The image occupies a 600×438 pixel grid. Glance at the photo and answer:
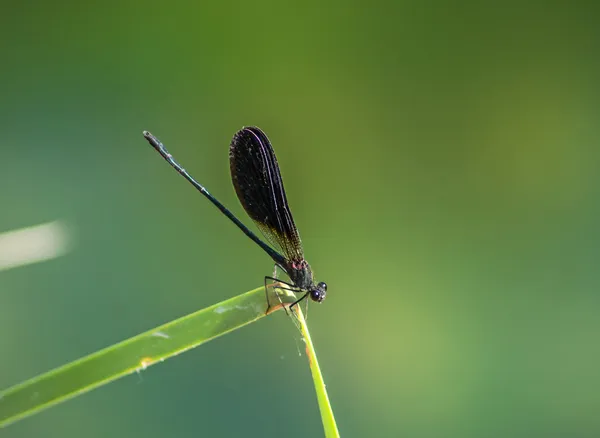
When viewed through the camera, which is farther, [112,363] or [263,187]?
[263,187]

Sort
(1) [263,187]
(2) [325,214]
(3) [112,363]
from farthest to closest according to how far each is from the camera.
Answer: (2) [325,214], (1) [263,187], (3) [112,363]

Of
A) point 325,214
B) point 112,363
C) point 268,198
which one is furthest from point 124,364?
point 325,214

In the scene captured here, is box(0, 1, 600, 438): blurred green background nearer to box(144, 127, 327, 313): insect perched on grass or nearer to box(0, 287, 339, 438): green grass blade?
box(144, 127, 327, 313): insect perched on grass

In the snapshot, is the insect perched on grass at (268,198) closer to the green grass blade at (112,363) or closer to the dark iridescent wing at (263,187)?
the dark iridescent wing at (263,187)

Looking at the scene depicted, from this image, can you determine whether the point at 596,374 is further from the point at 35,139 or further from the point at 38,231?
the point at 35,139

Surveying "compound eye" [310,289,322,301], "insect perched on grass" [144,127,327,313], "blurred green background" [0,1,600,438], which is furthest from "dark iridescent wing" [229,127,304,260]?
"blurred green background" [0,1,600,438]

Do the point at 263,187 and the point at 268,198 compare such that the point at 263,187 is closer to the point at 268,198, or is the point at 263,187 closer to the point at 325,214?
the point at 268,198

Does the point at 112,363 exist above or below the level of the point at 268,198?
below

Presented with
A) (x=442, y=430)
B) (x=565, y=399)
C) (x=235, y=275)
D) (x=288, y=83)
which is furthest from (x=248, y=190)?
(x=565, y=399)
